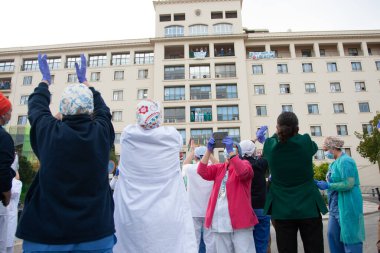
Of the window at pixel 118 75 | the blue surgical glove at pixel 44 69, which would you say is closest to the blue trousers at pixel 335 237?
the blue surgical glove at pixel 44 69

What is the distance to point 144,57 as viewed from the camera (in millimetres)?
43281

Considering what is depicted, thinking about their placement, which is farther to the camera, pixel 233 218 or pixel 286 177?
pixel 233 218

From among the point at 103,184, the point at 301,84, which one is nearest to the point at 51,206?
the point at 103,184

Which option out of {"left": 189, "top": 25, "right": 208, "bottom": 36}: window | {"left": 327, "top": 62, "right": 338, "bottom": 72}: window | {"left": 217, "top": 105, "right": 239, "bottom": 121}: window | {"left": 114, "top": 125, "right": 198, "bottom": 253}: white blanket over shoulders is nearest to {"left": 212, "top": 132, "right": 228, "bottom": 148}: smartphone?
{"left": 114, "top": 125, "right": 198, "bottom": 253}: white blanket over shoulders

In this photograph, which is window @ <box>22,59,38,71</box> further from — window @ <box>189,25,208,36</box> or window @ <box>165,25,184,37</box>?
window @ <box>189,25,208,36</box>

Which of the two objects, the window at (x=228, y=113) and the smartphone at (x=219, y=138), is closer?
the smartphone at (x=219, y=138)

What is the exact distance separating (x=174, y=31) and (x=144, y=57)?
236 inches

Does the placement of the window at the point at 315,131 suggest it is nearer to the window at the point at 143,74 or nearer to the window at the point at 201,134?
the window at the point at 201,134

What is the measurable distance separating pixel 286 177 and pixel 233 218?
102 cm

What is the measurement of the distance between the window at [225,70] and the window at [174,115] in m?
7.31

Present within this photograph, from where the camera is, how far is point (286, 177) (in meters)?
3.37

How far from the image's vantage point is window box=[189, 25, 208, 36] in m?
42.7

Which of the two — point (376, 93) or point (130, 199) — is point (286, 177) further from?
point (376, 93)

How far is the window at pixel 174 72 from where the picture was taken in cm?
4096
